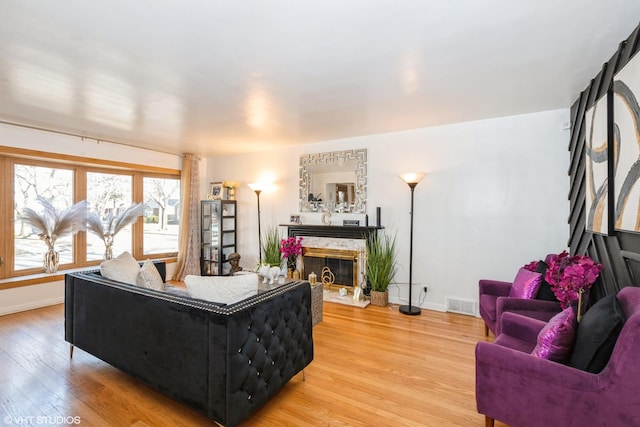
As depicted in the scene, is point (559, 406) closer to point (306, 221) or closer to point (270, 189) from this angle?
point (306, 221)

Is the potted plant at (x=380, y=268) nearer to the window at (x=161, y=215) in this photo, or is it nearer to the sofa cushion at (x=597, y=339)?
the sofa cushion at (x=597, y=339)

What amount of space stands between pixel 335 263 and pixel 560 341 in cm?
346

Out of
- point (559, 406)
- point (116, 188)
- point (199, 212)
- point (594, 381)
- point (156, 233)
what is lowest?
point (559, 406)

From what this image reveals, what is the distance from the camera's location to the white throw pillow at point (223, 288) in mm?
2053

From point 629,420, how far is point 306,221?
4.19 meters

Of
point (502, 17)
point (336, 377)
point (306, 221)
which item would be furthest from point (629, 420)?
point (306, 221)

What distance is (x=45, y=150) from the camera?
13.8 ft

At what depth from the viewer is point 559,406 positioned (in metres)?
1.48

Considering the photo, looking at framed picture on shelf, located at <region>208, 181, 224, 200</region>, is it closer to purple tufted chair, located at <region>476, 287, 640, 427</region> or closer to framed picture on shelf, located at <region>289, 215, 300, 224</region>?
framed picture on shelf, located at <region>289, 215, 300, 224</region>

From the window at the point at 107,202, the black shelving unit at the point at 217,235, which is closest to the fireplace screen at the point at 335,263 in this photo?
the black shelving unit at the point at 217,235

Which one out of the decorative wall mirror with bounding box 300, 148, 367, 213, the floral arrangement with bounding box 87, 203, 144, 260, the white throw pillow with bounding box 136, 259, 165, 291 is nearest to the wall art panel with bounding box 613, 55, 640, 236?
the decorative wall mirror with bounding box 300, 148, 367, 213

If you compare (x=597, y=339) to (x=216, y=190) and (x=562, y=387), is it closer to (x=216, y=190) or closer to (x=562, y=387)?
(x=562, y=387)

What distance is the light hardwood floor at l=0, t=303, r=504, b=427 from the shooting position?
1.98 metres

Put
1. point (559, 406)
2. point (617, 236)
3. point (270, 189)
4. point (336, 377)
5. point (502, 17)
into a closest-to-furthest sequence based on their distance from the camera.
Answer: point (559, 406) < point (502, 17) < point (617, 236) < point (336, 377) < point (270, 189)
